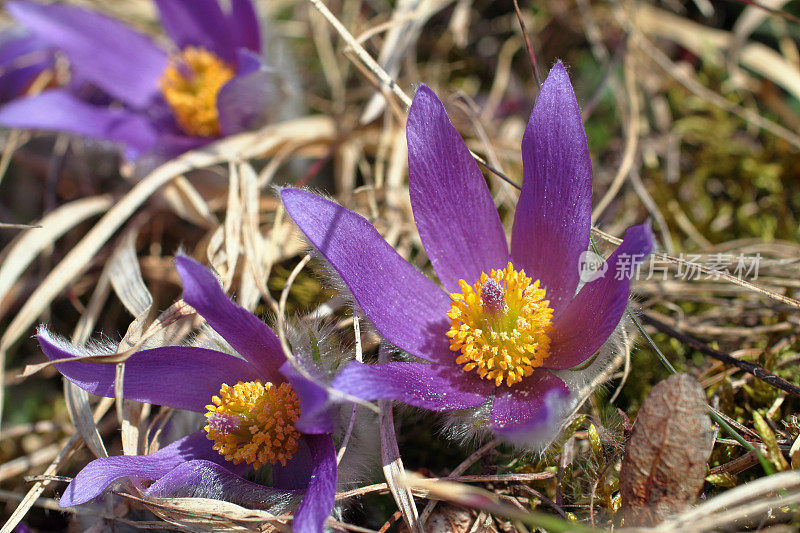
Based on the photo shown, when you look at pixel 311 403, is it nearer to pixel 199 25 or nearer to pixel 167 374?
pixel 167 374

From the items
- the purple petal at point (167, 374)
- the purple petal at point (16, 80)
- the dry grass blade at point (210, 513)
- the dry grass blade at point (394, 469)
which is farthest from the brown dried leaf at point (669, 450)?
the purple petal at point (16, 80)

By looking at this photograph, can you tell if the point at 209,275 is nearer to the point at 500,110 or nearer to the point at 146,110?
the point at 146,110

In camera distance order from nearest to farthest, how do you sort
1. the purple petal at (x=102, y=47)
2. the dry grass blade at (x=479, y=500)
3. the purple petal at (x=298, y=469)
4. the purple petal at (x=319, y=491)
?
the dry grass blade at (x=479, y=500) → the purple petal at (x=319, y=491) → the purple petal at (x=298, y=469) → the purple petal at (x=102, y=47)

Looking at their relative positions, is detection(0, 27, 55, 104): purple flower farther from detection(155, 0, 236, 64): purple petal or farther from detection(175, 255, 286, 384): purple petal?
detection(175, 255, 286, 384): purple petal

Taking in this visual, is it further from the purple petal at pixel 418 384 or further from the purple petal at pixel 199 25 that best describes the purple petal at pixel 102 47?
the purple petal at pixel 418 384

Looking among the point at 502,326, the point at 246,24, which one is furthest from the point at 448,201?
the point at 246,24

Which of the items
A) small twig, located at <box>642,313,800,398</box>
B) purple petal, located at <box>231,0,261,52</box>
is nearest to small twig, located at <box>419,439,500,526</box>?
small twig, located at <box>642,313,800,398</box>
